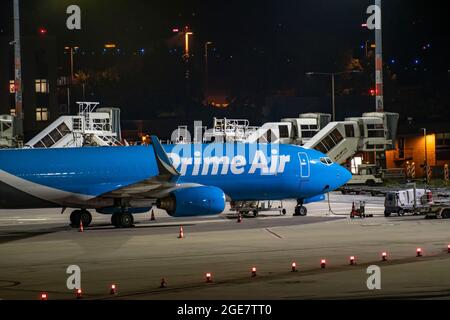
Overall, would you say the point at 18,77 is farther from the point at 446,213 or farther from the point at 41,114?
the point at 41,114

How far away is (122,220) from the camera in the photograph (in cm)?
4250

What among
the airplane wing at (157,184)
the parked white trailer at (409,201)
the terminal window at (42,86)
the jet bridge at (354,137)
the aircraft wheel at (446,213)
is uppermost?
the terminal window at (42,86)

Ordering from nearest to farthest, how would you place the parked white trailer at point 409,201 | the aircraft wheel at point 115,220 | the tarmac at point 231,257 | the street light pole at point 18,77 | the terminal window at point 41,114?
the tarmac at point 231,257
the aircraft wheel at point 115,220
the parked white trailer at point 409,201
the street light pole at point 18,77
the terminal window at point 41,114

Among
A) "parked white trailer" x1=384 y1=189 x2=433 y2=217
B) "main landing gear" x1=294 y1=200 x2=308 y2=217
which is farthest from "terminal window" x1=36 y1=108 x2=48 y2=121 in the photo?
"parked white trailer" x1=384 y1=189 x2=433 y2=217

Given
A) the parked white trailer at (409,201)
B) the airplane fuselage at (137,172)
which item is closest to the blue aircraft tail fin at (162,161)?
the airplane fuselage at (137,172)

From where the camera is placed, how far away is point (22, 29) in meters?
122

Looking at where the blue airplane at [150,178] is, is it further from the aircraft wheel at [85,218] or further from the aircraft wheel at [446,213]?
the aircraft wheel at [446,213]

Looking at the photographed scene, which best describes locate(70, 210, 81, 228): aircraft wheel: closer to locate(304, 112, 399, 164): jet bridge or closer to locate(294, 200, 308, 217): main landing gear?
locate(294, 200, 308, 217): main landing gear

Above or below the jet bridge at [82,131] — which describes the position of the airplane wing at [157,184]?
below

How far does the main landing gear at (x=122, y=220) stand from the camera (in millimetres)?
42500

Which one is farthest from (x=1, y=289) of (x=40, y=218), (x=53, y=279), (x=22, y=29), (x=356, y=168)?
(x=22, y=29)

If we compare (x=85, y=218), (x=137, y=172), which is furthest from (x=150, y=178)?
(x=85, y=218)

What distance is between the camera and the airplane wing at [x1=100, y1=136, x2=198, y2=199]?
40.5 meters
